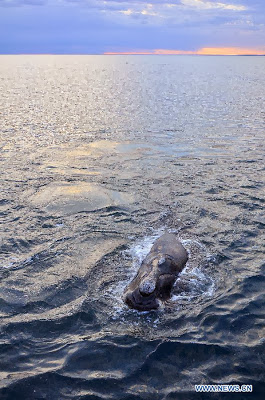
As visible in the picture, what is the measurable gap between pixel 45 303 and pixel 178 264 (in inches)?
140

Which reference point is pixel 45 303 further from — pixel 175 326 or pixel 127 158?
pixel 127 158

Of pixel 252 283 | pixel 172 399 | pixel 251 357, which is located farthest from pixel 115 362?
pixel 252 283

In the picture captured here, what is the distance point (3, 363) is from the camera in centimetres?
704

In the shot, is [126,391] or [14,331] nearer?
[126,391]

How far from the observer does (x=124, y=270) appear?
9969mm

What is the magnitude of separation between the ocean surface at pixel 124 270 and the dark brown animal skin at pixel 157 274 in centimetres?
24

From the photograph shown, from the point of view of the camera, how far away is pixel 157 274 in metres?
8.98

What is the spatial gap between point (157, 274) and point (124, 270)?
51.2 inches

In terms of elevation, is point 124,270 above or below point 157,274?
below

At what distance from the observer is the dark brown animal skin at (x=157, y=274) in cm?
834

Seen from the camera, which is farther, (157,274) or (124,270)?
(124,270)

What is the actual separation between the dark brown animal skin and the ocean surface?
0.78ft

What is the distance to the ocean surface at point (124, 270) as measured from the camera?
688cm

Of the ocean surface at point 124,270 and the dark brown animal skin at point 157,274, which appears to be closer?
the ocean surface at point 124,270
